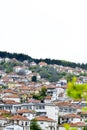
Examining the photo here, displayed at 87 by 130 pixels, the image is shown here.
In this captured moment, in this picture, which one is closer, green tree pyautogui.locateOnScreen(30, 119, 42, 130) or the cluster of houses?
green tree pyautogui.locateOnScreen(30, 119, 42, 130)

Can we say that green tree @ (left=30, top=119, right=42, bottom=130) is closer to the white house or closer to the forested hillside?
the white house

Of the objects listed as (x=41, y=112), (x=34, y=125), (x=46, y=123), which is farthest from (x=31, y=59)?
(x=34, y=125)

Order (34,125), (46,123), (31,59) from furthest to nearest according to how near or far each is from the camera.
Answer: (31,59) < (46,123) < (34,125)

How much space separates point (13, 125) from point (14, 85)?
42.4m

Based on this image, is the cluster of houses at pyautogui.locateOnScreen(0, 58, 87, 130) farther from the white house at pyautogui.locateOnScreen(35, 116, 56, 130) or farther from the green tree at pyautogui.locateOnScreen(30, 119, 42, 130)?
the green tree at pyautogui.locateOnScreen(30, 119, 42, 130)

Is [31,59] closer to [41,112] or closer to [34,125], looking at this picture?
[41,112]

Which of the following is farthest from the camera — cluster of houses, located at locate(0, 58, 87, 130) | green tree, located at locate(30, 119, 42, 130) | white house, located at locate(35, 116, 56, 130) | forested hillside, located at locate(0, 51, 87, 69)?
forested hillside, located at locate(0, 51, 87, 69)

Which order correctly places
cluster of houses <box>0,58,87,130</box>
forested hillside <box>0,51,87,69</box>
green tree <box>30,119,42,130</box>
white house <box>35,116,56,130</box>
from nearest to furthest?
green tree <box>30,119,42,130</box> → cluster of houses <box>0,58,87,130</box> → white house <box>35,116,56,130</box> → forested hillside <box>0,51,87,69</box>

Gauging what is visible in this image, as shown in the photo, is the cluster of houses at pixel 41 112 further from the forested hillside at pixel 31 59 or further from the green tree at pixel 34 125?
the forested hillside at pixel 31 59

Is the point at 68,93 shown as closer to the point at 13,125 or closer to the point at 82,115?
the point at 13,125

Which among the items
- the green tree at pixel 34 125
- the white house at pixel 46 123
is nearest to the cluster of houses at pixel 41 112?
the white house at pixel 46 123

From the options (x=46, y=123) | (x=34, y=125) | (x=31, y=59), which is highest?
(x=34, y=125)

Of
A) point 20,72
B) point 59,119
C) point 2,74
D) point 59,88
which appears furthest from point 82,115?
point 20,72

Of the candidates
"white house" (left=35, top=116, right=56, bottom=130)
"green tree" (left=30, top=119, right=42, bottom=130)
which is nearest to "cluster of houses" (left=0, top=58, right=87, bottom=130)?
"white house" (left=35, top=116, right=56, bottom=130)
